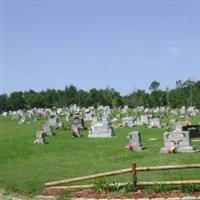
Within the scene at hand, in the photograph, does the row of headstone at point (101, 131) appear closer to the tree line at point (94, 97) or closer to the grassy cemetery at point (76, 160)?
the grassy cemetery at point (76, 160)

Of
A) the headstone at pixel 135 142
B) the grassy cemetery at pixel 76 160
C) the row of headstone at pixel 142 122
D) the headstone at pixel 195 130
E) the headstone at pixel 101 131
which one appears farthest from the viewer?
the row of headstone at pixel 142 122

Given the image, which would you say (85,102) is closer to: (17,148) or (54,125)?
(54,125)

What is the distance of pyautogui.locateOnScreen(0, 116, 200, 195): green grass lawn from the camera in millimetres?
16047

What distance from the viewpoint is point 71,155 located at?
23250mm

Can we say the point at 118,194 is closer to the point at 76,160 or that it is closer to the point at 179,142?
the point at 76,160

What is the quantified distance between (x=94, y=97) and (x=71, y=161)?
101 m

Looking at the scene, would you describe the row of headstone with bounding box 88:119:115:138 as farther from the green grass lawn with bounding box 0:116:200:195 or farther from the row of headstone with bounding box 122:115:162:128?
the row of headstone with bounding box 122:115:162:128

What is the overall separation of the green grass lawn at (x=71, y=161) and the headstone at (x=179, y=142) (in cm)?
57

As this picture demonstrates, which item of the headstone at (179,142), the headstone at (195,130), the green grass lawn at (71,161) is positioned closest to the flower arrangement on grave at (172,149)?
the headstone at (179,142)

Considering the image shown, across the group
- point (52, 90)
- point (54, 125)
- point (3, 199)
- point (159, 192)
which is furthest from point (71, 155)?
point (52, 90)

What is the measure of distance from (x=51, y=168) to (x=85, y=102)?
101 m

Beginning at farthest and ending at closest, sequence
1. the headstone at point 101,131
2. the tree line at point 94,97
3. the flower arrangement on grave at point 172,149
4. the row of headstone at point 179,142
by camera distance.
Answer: the tree line at point 94,97 < the headstone at point 101,131 < the row of headstone at point 179,142 < the flower arrangement on grave at point 172,149

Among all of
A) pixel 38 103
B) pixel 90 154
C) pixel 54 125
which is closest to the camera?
pixel 90 154

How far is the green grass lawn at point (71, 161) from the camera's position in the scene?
16047mm
